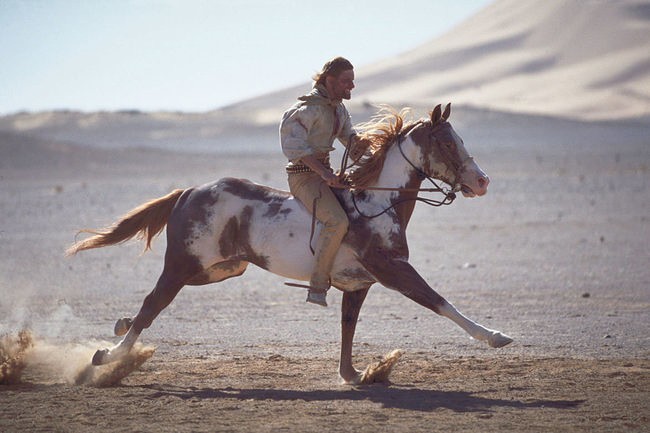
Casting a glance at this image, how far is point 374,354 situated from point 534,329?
2.30 metres

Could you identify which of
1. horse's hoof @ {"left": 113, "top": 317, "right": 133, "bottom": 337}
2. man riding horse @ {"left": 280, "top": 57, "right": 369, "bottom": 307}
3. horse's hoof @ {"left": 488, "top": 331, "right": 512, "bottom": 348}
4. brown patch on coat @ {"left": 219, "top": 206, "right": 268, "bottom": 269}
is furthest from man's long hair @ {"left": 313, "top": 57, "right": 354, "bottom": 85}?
horse's hoof @ {"left": 113, "top": 317, "right": 133, "bottom": 337}

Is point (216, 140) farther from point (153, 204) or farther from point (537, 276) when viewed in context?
point (153, 204)

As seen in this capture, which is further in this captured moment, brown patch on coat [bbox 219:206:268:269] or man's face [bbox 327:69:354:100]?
brown patch on coat [bbox 219:206:268:269]

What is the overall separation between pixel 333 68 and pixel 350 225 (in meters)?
1.34

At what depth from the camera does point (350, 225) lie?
8.60m

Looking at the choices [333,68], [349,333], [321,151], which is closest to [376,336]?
[349,333]

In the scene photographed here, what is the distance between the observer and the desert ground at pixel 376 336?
7629mm

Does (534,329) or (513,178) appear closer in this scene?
(534,329)

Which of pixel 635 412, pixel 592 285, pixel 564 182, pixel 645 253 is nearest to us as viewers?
pixel 635 412

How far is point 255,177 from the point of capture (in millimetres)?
40875

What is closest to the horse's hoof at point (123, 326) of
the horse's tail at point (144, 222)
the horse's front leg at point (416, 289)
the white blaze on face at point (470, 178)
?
the horse's tail at point (144, 222)

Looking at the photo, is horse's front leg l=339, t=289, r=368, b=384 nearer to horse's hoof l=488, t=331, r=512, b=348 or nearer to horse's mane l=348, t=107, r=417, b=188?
horse's mane l=348, t=107, r=417, b=188

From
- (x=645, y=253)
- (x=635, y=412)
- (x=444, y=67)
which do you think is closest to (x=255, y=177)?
(x=645, y=253)

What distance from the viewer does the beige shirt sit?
8.62 m
